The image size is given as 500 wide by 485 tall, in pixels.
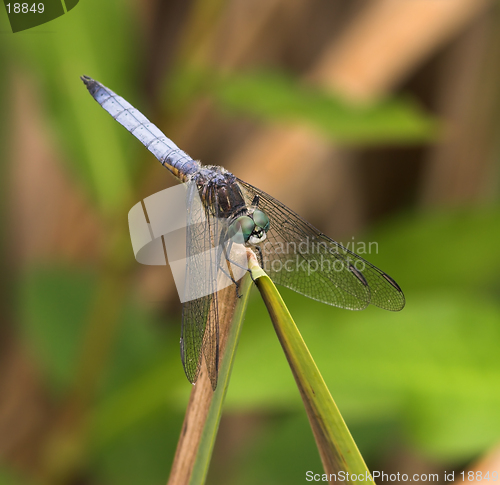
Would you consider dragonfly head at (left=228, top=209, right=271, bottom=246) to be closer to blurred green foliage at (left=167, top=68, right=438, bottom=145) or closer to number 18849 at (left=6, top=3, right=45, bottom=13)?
blurred green foliage at (left=167, top=68, right=438, bottom=145)

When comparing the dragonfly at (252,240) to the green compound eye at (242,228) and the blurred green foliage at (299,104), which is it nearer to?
the green compound eye at (242,228)

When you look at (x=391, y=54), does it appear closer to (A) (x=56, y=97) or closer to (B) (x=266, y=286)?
(A) (x=56, y=97)

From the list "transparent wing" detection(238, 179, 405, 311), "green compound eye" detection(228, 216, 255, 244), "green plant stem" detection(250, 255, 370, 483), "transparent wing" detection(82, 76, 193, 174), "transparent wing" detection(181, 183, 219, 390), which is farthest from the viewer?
"transparent wing" detection(82, 76, 193, 174)

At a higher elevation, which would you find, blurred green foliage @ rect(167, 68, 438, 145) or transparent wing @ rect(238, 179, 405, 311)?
blurred green foliage @ rect(167, 68, 438, 145)

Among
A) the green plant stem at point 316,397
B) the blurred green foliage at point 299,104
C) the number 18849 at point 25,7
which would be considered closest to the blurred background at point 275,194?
the blurred green foliage at point 299,104

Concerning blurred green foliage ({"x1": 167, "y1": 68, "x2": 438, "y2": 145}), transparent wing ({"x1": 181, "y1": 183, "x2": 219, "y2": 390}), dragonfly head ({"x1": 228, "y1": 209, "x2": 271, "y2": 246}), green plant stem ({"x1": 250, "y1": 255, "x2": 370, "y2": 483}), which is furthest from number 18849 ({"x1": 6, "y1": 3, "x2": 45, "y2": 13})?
green plant stem ({"x1": 250, "y1": 255, "x2": 370, "y2": 483})

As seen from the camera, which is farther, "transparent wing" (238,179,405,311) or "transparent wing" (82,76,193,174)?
"transparent wing" (82,76,193,174)

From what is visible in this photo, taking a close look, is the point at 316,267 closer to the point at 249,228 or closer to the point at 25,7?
the point at 249,228

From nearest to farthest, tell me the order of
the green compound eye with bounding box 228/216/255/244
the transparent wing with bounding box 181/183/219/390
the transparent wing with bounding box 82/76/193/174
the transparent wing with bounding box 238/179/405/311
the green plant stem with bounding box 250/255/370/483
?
the green plant stem with bounding box 250/255/370/483, the transparent wing with bounding box 181/183/219/390, the green compound eye with bounding box 228/216/255/244, the transparent wing with bounding box 238/179/405/311, the transparent wing with bounding box 82/76/193/174
